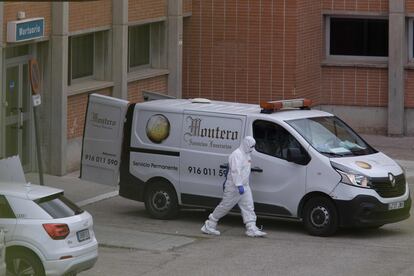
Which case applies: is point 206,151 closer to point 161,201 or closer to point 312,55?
point 161,201

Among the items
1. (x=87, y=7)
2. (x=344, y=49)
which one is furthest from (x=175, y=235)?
(x=344, y=49)

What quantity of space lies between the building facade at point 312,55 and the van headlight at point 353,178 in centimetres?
1024

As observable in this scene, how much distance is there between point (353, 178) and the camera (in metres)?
16.6

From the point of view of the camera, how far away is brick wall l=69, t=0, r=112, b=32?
874 inches

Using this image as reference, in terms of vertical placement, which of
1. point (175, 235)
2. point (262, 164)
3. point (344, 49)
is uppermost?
point (344, 49)

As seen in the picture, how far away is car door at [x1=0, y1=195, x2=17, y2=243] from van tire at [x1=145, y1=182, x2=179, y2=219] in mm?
5414

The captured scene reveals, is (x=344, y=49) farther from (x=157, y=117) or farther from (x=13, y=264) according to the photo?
(x=13, y=264)

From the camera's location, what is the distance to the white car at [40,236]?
41.7ft

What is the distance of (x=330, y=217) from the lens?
1680 cm

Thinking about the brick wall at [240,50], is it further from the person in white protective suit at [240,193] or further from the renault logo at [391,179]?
the person in white protective suit at [240,193]

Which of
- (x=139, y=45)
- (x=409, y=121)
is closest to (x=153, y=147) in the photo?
(x=139, y=45)

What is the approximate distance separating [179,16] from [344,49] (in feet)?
15.1

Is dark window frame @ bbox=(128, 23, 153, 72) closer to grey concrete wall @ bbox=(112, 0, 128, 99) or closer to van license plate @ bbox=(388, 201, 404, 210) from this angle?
grey concrete wall @ bbox=(112, 0, 128, 99)

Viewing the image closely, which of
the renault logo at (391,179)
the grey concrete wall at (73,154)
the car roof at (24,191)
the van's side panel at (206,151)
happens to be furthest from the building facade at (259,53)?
the car roof at (24,191)
